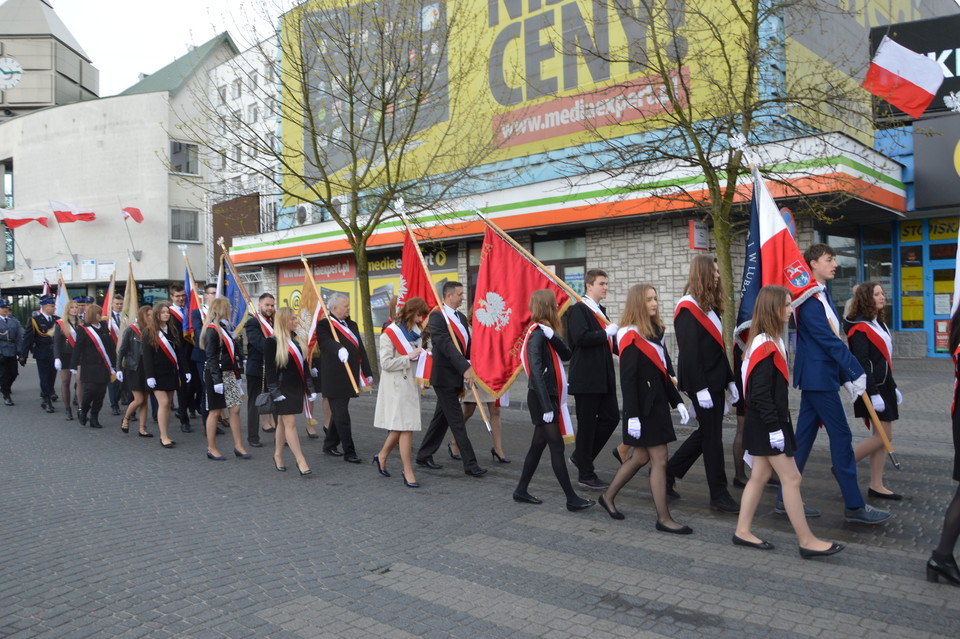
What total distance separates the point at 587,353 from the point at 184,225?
130 ft

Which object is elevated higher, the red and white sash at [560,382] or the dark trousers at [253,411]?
the red and white sash at [560,382]

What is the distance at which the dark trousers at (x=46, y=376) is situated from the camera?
14.1 meters

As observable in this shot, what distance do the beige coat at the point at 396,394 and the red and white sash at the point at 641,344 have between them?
93.4 inches

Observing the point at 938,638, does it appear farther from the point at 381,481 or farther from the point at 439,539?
the point at 381,481

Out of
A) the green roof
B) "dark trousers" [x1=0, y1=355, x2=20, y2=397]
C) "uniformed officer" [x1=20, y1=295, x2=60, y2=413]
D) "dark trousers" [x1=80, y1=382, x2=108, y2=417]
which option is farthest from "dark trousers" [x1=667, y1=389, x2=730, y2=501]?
the green roof

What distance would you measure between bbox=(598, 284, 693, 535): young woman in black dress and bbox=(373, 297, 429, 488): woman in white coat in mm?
2165

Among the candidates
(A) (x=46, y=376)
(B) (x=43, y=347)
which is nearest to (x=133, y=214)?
(B) (x=43, y=347)

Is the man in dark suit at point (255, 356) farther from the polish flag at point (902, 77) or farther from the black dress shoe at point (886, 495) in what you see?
the polish flag at point (902, 77)

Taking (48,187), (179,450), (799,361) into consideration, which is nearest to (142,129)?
(48,187)

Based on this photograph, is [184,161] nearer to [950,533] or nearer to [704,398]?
[704,398]

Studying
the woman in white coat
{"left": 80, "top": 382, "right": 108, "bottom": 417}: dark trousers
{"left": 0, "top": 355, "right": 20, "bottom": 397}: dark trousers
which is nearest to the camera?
the woman in white coat

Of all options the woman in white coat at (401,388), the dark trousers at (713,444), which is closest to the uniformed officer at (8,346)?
the woman in white coat at (401,388)

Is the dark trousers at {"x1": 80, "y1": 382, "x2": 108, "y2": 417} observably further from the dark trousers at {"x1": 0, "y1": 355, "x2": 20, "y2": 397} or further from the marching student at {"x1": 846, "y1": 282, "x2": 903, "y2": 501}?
the marching student at {"x1": 846, "y1": 282, "x2": 903, "y2": 501}

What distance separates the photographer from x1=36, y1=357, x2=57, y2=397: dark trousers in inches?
554
